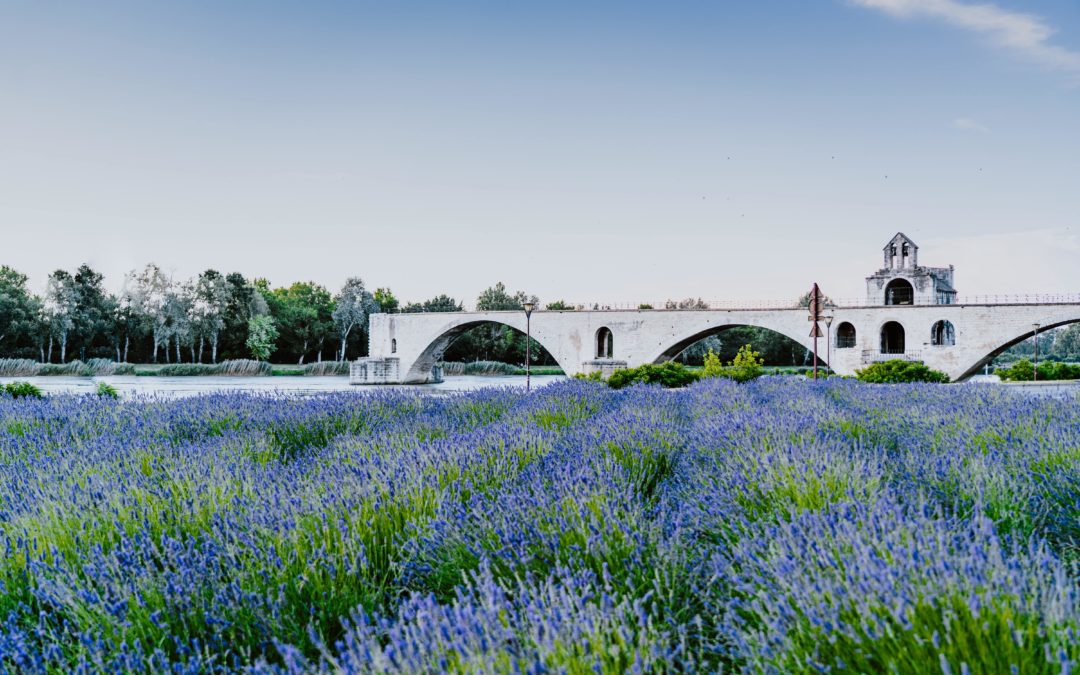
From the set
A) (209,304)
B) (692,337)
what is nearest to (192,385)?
(209,304)

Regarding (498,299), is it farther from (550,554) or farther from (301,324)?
(550,554)

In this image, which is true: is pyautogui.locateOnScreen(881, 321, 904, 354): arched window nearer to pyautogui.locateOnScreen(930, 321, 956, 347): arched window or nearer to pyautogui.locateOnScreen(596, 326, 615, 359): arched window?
pyautogui.locateOnScreen(930, 321, 956, 347): arched window

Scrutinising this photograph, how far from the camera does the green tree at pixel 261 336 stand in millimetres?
48156

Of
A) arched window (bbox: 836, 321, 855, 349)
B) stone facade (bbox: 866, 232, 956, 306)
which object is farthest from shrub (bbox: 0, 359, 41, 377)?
stone facade (bbox: 866, 232, 956, 306)

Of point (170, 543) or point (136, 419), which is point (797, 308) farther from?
point (170, 543)

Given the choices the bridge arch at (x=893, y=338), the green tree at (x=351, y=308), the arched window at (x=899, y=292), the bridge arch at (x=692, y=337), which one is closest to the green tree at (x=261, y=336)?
the green tree at (x=351, y=308)

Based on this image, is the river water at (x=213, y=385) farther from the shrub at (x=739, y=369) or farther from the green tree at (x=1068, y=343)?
the green tree at (x=1068, y=343)

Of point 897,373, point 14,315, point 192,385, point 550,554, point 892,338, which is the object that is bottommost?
point 192,385

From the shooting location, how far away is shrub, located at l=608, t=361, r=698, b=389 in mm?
17484

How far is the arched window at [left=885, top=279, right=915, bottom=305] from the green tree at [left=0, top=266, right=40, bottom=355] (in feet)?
163

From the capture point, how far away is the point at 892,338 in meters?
33.7

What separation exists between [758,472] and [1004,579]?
1622mm

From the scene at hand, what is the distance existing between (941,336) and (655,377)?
21.4 meters

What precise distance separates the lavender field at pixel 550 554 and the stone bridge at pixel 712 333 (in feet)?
83.5
